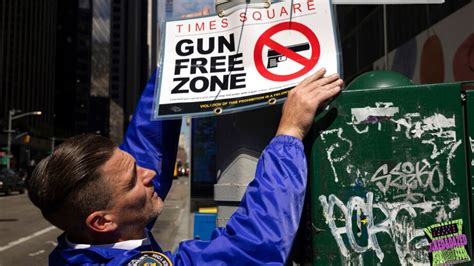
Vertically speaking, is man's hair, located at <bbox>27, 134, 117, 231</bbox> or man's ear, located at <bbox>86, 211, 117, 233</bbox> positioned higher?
man's hair, located at <bbox>27, 134, 117, 231</bbox>

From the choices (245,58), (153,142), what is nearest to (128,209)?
(153,142)

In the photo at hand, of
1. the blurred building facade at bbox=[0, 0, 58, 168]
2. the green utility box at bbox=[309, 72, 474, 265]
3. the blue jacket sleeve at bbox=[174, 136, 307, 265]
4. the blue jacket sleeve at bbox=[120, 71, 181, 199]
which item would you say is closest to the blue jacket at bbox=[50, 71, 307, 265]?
the blue jacket sleeve at bbox=[174, 136, 307, 265]

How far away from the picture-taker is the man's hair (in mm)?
1333

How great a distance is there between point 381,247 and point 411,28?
8315 mm

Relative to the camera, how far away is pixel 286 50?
193cm

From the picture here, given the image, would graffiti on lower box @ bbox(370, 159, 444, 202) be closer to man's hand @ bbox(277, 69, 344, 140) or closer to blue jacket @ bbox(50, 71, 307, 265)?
man's hand @ bbox(277, 69, 344, 140)

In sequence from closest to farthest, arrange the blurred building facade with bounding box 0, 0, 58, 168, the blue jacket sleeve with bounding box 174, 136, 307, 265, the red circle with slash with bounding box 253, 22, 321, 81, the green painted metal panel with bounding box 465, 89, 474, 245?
the blue jacket sleeve with bounding box 174, 136, 307, 265 → the green painted metal panel with bounding box 465, 89, 474, 245 → the red circle with slash with bounding box 253, 22, 321, 81 → the blurred building facade with bounding box 0, 0, 58, 168

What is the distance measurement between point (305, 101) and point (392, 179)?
51 cm

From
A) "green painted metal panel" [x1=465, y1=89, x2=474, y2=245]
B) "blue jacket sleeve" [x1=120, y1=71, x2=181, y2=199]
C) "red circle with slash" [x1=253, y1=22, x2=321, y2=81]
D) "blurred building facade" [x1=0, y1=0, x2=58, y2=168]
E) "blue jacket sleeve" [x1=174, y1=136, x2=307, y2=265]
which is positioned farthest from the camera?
"blurred building facade" [x1=0, y1=0, x2=58, y2=168]

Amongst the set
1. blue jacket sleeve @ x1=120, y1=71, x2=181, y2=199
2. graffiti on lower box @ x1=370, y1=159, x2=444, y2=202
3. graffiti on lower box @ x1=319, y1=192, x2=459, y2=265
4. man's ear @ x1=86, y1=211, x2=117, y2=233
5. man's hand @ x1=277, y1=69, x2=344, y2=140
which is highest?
man's hand @ x1=277, y1=69, x2=344, y2=140

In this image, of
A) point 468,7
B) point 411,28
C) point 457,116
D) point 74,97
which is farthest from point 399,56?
point 74,97

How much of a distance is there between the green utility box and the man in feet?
1.50

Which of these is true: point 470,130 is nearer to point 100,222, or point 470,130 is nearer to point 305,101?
point 305,101

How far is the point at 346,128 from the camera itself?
1.86 metres
